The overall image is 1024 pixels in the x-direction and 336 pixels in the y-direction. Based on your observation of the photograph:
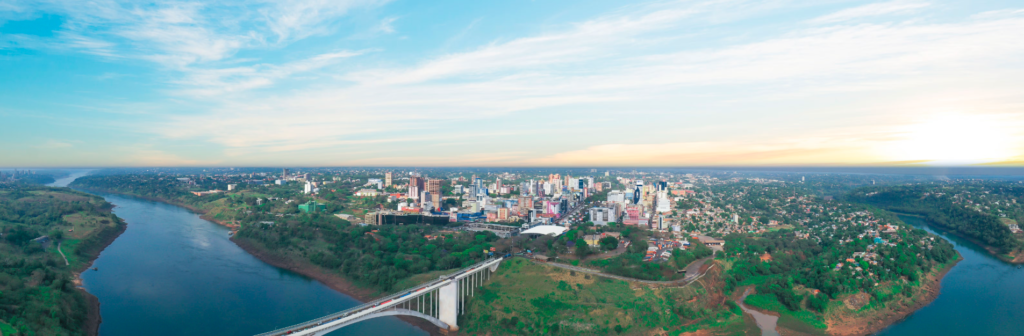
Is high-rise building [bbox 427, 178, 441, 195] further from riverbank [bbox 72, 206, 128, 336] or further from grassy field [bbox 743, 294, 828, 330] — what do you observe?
grassy field [bbox 743, 294, 828, 330]

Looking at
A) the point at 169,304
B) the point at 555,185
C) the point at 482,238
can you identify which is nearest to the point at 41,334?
the point at 169,304

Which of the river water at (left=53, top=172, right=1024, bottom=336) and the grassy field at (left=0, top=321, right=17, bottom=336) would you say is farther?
the river water at (left=53, top=172, right=1024, bottom=336)

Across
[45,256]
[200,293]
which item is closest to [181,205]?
[45,256]

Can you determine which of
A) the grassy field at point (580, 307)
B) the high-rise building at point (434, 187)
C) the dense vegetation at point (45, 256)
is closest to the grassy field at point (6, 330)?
the dense vegetation at point (45, 256)

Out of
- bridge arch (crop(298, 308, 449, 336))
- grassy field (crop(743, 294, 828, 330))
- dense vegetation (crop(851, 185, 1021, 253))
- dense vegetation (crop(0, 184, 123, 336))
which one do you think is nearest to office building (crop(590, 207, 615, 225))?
grassy field (crop(743, 294, 828, 330))

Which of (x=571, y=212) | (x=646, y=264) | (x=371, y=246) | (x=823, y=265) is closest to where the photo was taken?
(x=646, y=264)

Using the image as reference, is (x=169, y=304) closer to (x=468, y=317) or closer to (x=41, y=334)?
(x=41, y=334)

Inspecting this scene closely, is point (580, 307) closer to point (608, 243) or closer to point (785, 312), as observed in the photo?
point (608, 243)
